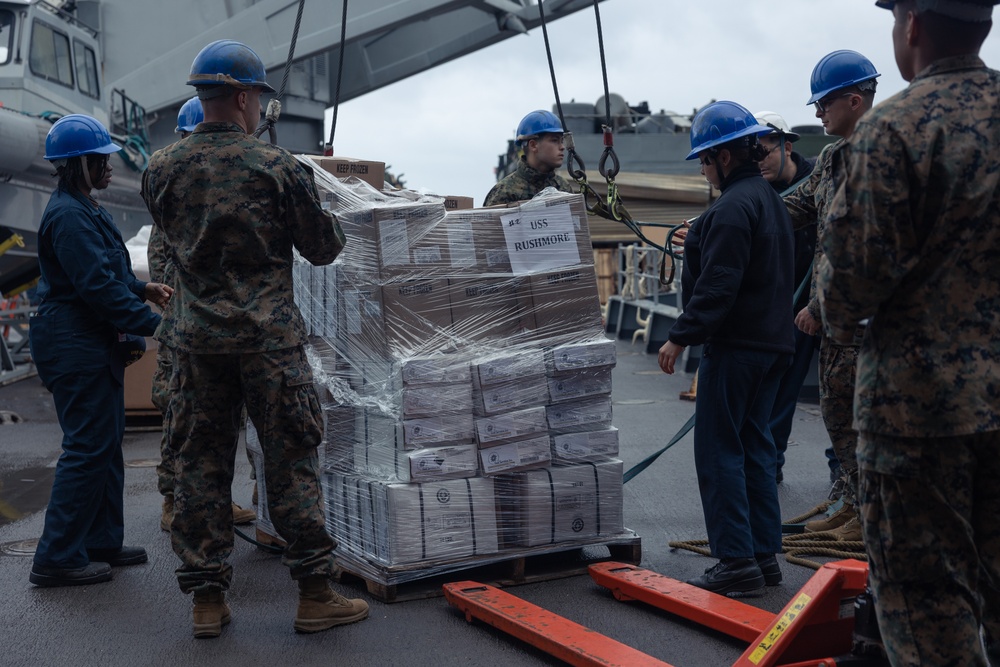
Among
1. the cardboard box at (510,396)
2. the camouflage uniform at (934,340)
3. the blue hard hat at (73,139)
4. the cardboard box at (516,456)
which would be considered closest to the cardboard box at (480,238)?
the cardboard box at (510,396)

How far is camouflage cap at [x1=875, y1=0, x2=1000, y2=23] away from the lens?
94.0 inches

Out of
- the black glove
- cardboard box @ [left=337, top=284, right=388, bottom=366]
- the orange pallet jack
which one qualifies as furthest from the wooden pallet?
the black glove

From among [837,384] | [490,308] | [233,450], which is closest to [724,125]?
[837,384]

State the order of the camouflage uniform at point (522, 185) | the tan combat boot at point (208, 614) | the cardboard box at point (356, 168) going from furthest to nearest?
the camouflage uniform at point (522, 185) < the cardboard box at point (356, 168) < the tan combat boot at point (208, 614)

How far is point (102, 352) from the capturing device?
4977 millimetres

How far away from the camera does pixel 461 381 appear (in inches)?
184

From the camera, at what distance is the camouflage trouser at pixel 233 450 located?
4098 millimetres

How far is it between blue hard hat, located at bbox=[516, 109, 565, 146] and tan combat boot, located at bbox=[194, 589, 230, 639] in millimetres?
4049

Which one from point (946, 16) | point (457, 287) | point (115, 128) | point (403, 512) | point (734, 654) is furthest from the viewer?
point (115, 128)

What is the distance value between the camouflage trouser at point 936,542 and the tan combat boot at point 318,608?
2.45 m

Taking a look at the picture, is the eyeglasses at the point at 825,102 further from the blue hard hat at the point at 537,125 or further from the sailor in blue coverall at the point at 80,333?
the sailor in blue coverall at the point at 80,333

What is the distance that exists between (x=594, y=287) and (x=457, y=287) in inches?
26.1

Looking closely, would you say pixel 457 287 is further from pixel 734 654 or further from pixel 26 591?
pixel 26 591

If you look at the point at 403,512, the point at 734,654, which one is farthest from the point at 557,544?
the point at 734,654
